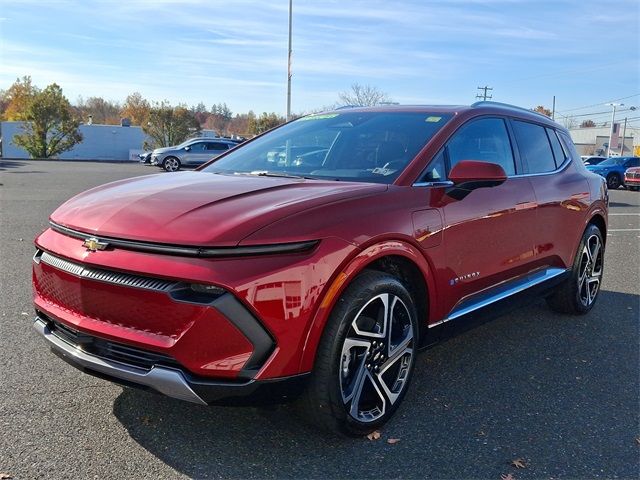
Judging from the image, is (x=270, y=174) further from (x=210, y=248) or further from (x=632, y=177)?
(x=632, y=177)

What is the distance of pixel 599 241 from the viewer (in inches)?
219

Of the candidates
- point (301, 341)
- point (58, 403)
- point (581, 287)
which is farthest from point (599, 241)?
point (58, 403)

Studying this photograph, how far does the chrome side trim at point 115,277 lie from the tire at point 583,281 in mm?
3776

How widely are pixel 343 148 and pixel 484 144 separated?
1.02m

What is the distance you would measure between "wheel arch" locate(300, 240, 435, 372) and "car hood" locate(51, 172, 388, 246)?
32 centimetres

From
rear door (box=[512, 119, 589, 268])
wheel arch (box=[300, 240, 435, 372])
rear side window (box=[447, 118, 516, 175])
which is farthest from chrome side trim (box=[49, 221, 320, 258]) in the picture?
rear door (box=[512, 119, 589, 268])

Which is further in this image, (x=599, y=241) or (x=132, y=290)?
(x=599, y=241)

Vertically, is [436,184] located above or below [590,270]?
above

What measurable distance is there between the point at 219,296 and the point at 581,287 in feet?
13.2

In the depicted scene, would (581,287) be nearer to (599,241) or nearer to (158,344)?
(599,241)

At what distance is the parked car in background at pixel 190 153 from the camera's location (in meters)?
29.6

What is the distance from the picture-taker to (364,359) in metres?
2.91

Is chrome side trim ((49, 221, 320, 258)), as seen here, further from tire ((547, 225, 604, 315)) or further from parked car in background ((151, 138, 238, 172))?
parked car in background ((151, 138, 238, 172))

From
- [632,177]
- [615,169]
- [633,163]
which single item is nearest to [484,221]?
[632,177]
